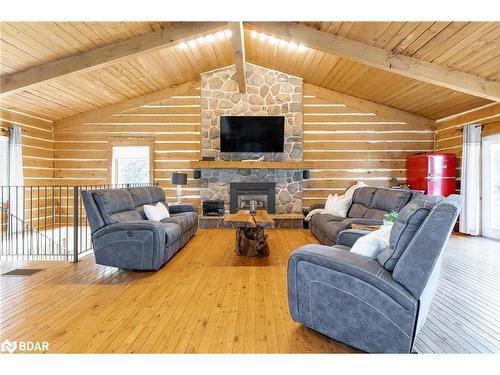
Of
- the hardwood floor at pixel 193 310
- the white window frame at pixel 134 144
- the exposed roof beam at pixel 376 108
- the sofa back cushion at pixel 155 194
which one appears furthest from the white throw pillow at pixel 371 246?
the white window frame at pixel 134 144

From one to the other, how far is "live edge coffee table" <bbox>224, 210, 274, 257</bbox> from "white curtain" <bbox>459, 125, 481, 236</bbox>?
14.1ft

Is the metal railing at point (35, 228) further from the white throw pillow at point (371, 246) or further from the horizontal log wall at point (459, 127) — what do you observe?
the horizontal log wall at point (459, 127)

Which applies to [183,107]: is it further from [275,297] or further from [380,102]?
[275,297]

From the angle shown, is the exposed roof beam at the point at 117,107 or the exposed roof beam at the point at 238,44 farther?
the exposed roof beam at the point at 117,107

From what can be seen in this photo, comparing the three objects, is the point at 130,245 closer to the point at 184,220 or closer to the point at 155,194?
the point at 184,220

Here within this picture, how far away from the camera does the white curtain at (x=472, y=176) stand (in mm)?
5723

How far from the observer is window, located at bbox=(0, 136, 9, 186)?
5833 millimetres

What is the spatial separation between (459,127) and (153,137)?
22.2ft

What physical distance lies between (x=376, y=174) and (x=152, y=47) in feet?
18.0

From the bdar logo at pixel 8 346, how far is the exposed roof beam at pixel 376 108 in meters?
6.83

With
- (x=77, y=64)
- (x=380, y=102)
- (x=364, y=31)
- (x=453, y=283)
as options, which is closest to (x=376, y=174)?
(x=380, y=102)

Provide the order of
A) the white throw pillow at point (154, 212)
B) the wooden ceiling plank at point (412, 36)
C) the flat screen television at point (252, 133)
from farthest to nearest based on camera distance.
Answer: the flat screen television at point (252, 133) → the white throw pillow at point (154, 212) → the wooden ceiling plank at point (412, 36)

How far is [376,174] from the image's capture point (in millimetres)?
7070

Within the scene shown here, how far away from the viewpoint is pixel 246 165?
6523mm
